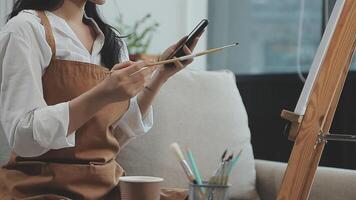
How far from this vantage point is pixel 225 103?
194cm

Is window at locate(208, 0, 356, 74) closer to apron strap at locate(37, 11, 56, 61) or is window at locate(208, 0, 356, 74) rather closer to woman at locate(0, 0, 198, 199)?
woman at locate(0, 0, 198, 199)

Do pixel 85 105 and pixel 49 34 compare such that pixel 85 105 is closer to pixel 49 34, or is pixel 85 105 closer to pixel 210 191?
pixel 49 34

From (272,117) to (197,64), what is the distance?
0.58 m

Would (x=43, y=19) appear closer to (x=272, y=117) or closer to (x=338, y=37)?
(x=338, y=37)

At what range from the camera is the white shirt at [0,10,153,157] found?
46.9 inches

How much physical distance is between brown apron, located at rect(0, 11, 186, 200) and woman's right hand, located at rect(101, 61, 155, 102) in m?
0.17

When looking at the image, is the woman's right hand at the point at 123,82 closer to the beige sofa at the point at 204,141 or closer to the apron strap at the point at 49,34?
the apron strap at the point at 49,34

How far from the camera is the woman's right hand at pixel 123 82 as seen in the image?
46.3 inches

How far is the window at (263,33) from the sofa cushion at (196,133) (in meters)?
1.11

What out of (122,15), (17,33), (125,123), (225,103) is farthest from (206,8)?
(17,33)

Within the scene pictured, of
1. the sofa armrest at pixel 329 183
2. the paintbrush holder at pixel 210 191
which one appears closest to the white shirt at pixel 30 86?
the paintbrush holder at pixel 210 191

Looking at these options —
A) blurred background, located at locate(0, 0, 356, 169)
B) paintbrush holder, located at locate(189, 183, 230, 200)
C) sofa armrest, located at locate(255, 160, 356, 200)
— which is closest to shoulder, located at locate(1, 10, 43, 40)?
paintbrush holder, located at locate(189, 183, 230, 200)

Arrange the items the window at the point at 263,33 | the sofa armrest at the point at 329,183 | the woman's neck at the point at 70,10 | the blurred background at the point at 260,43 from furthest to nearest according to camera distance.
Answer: the window at the point at 263,33 < the blurred background at the point at 260,43 < the sofa armrest at the point at 329,183 < the woman's neck at the point at 70,10

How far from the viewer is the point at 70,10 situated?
4.72 feet
